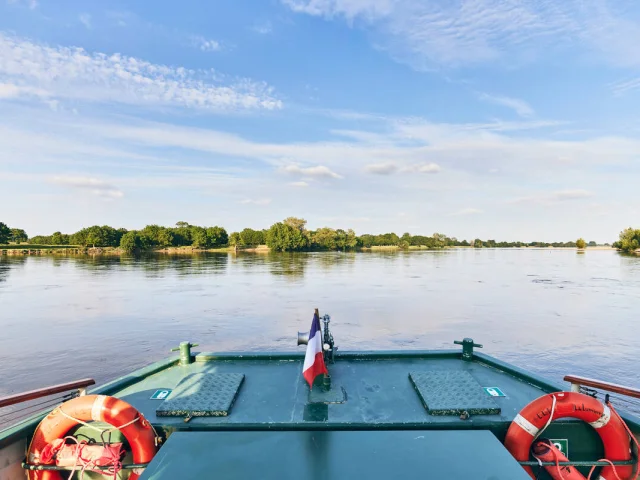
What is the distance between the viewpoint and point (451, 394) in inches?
225

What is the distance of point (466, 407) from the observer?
5.30 m

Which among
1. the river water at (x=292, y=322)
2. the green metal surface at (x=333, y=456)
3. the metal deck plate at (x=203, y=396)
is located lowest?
the river water at (x=292, y=322)

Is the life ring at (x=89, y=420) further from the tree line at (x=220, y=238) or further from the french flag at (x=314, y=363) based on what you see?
the tree line at (x=220, y=238)

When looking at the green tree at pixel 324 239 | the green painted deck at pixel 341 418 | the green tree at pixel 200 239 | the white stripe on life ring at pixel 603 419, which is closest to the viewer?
the green painted deck at pixel 341 418

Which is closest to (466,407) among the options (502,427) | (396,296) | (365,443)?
(502,427)

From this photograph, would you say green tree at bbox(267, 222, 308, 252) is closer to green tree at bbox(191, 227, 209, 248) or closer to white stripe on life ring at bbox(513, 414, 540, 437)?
green tree at bbox(191, 227, 209, 248)

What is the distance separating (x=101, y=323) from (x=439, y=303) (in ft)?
77.3

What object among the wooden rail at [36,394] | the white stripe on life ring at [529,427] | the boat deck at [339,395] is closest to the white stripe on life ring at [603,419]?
the white stripe on life ring at [529,427]

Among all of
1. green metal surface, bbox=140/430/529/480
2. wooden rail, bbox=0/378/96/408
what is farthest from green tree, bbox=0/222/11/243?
green metal surface, bbox=140/430/529/480

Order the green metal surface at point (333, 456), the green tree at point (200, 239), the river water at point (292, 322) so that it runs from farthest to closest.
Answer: the green tree at point (200, 239) → the river water at point (292, 322) → the green metal surface at point (333, 456)

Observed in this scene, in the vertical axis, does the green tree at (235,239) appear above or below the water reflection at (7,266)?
above

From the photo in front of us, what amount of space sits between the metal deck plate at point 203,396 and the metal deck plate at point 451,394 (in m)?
3.04

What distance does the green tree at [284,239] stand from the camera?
13062 centimetres

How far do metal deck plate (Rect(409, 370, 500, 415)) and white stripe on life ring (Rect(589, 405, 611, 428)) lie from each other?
3.83 feet
